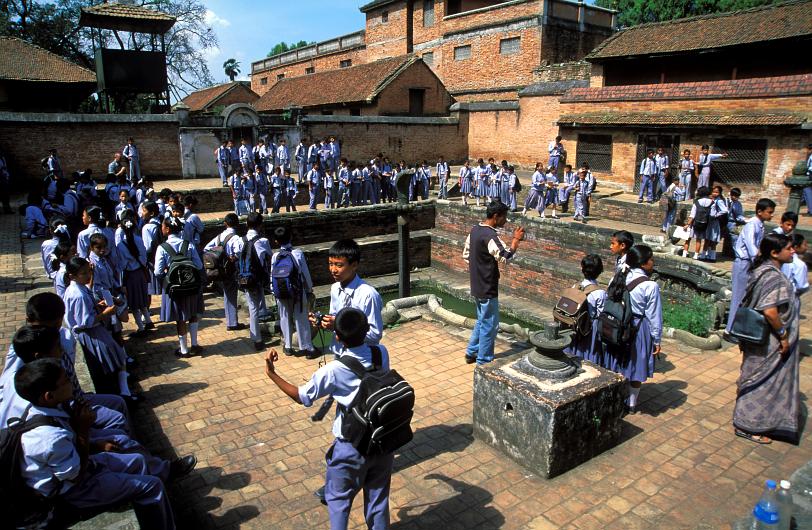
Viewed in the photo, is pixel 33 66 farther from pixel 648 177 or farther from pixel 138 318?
pixel 648 177

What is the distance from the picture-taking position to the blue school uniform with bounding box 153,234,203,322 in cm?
655

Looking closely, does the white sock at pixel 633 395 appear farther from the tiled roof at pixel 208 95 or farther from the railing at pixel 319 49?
the railing at pixel 319 49

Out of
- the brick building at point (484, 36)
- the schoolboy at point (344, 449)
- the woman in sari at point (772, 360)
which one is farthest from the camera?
the brick building at point (484, 36)

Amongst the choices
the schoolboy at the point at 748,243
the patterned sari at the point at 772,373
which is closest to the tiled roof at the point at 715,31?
the schoolboy at the point at 748,243

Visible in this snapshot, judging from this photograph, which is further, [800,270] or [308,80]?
[308,80]

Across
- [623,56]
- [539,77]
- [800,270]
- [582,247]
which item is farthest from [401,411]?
[539,77]

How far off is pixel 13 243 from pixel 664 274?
43.4 ft

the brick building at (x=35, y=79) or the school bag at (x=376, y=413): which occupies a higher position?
the brick building at (x=35, y=79)

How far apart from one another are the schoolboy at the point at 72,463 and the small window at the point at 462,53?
29091 millimetres

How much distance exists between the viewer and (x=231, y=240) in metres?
7.26

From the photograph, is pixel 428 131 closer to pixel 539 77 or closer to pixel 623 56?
pixel 539 77

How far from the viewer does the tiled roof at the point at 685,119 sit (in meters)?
15.1

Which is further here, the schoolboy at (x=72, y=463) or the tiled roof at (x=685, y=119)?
the tiled roof at (x=685, y=119)

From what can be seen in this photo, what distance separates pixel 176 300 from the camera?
21.3ft
